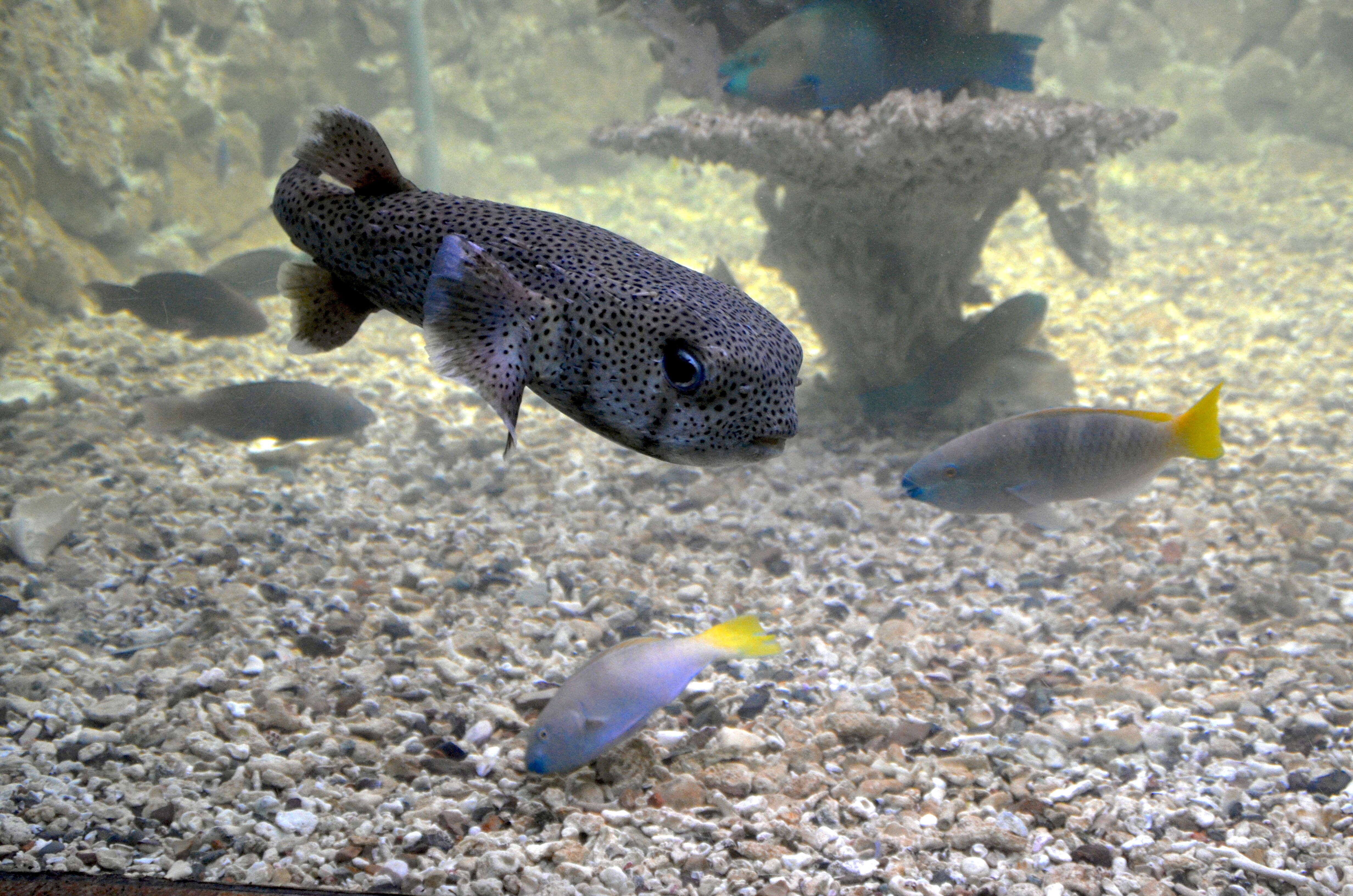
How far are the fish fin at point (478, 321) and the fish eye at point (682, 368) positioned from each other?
31cm

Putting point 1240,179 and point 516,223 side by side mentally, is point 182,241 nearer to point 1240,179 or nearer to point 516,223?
point 516,223

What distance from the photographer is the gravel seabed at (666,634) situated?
2.13m

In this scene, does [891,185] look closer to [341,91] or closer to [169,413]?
[169,413]

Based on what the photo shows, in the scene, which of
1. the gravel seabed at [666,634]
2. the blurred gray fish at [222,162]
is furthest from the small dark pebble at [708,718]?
the blurred gray fish at [222,162]

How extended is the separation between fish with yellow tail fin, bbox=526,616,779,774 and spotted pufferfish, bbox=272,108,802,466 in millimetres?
944

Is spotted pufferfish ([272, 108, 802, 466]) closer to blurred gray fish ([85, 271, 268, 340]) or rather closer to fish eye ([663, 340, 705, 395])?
fish eye ([663, 340, 705, 395])

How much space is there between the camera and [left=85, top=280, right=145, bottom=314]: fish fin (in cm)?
575

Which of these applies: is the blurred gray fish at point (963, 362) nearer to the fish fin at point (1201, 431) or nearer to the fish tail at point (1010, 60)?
the fish tail at point (1010, 60)

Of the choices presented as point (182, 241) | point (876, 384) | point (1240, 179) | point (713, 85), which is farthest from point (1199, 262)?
point (182, 241)

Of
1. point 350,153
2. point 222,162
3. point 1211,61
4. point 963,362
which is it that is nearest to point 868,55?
point 963,362

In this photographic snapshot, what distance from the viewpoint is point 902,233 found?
566 centimetres

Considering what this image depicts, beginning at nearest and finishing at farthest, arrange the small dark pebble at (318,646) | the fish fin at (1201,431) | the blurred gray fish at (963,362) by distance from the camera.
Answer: the fish fin at (1201,431)
the small dark pebble at (318,646)
the blurred gray fish at (963,362)

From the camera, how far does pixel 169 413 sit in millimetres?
4637

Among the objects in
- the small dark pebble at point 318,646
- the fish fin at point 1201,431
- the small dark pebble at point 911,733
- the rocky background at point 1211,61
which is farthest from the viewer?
the rocky background at point 1211,61
